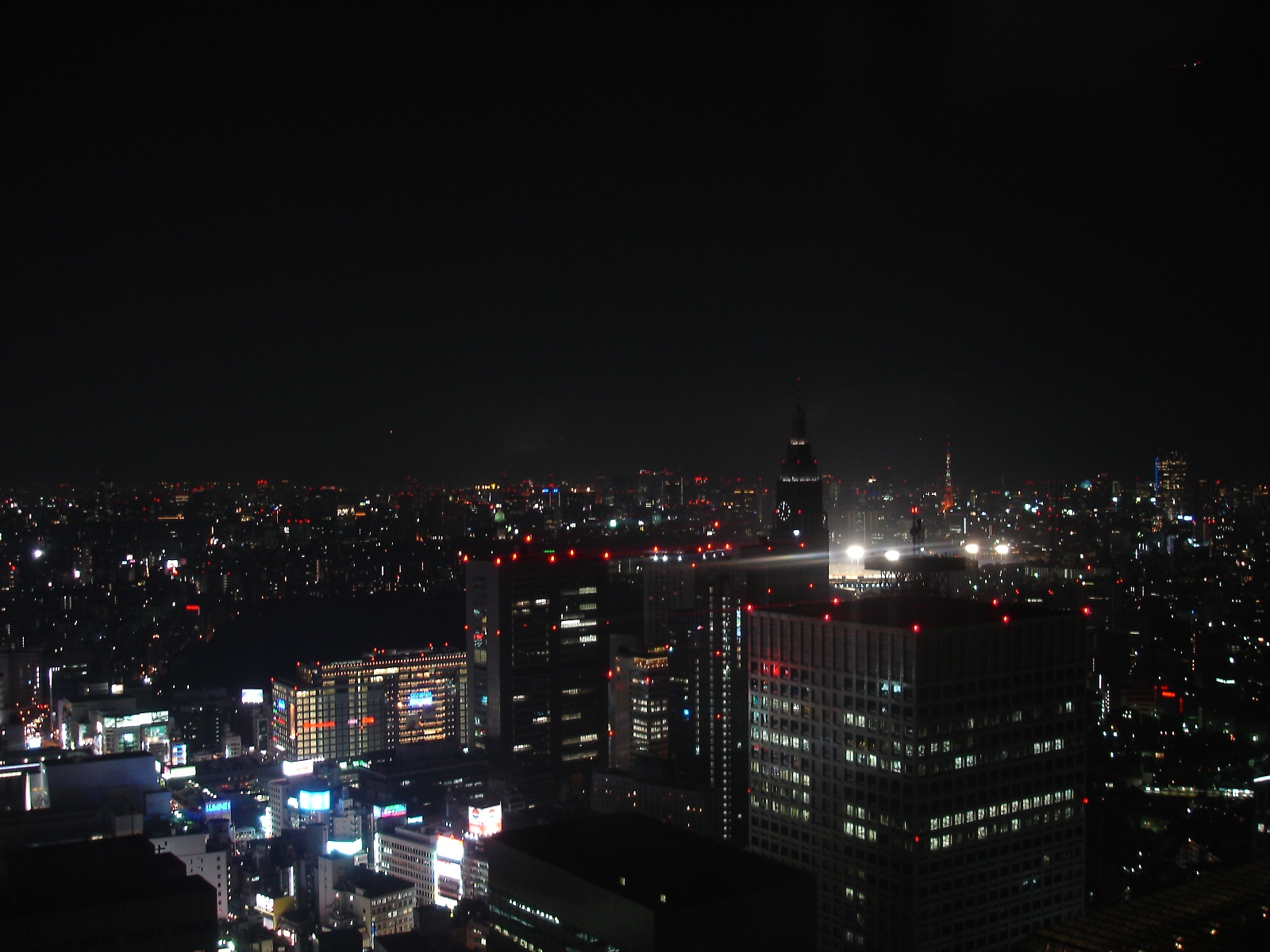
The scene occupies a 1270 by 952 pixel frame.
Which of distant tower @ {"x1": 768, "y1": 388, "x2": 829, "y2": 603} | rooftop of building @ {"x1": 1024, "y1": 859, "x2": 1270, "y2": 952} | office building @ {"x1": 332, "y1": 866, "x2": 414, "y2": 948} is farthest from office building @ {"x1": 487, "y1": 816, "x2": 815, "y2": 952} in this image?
distant tower @ {"x1": 768, "y1": 388, "x2": 829, "y2": 603}

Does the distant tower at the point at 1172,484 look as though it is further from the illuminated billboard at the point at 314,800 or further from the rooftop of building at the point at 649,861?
the illuminated billboard at the point at 314,800

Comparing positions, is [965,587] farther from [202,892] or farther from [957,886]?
[202,892]

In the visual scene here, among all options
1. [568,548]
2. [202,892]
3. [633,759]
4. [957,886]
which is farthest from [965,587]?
[202,892]

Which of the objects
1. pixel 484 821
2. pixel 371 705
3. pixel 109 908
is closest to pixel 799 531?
pixel 371 705

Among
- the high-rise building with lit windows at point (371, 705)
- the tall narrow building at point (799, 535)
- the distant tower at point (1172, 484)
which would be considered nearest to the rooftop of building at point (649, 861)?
the distant tower at point (1172, 484)

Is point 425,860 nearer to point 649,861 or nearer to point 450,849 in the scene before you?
point 450,849
